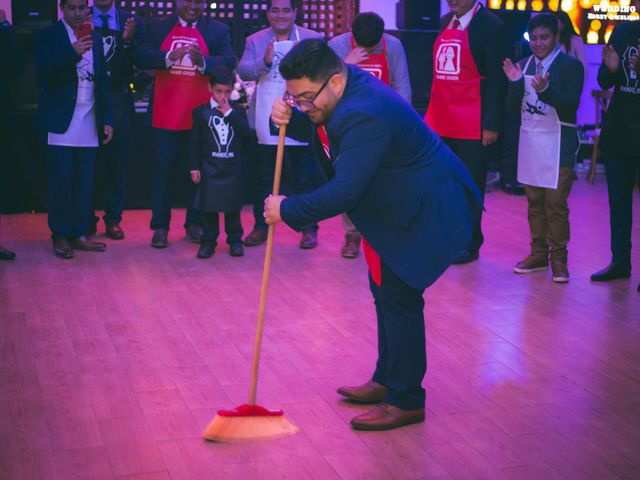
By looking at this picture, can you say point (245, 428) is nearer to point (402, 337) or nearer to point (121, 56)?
point (402, 337)

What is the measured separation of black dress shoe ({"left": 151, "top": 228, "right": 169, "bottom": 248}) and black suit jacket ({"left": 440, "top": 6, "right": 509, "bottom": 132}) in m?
1.98

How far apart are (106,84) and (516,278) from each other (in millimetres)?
2554

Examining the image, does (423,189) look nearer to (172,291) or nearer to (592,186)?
(172,291)

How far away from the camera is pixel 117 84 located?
5715 mm

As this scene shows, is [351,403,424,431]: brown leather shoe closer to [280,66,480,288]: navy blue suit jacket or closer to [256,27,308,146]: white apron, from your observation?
[280,66,480,288]: navy blue suit jacket

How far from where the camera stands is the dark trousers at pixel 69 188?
5387mm

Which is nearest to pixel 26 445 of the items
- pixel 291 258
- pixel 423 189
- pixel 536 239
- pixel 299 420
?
pixel 299 420

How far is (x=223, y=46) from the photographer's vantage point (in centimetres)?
569

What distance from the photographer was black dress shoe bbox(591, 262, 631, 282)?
16.7ft

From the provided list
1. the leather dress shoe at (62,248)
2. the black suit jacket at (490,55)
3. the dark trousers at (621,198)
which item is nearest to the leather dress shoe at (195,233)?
the leather dress shoe at (62,248)

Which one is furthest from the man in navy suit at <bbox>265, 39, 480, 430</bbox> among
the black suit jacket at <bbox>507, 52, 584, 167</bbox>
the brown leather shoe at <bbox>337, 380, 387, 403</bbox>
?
the black suit jacket at <bbox>507, 52, 584, 167</bbox>

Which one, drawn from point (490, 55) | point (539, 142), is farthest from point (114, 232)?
point (539, 142)

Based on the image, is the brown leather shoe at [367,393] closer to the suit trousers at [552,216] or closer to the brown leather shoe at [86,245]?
the suit trousers at [552,216]

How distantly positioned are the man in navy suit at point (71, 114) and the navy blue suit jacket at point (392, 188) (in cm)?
275
